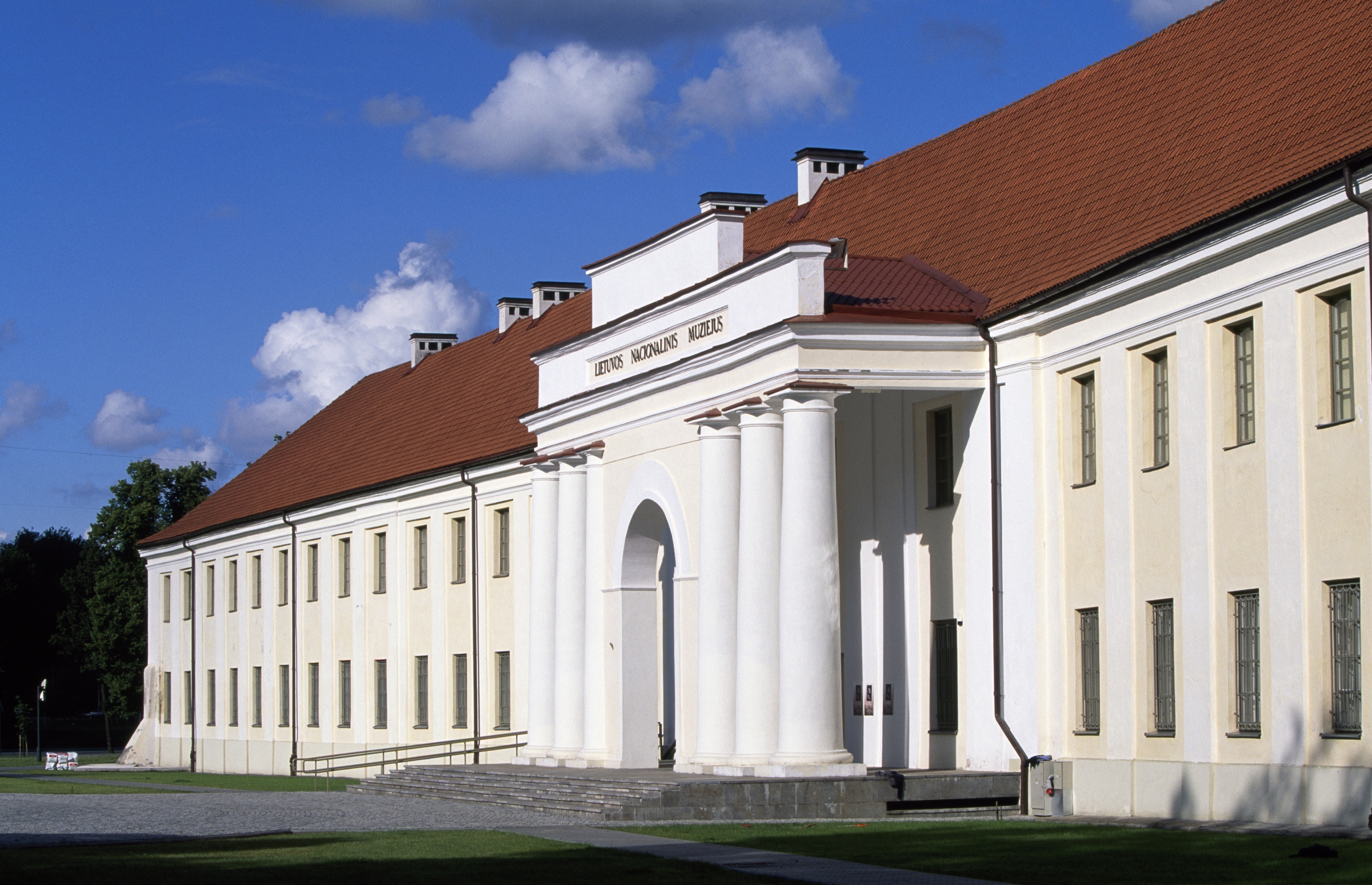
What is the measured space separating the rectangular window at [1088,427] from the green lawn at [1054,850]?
16.9ft

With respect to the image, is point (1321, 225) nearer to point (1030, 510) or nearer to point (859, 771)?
point (1030, 510)

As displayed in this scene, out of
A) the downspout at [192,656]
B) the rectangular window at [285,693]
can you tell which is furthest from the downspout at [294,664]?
the downspout at [192,656]

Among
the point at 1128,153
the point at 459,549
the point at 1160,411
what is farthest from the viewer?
the point at 459,549

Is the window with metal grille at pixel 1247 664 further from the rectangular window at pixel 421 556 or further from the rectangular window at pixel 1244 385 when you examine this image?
the rectangular window at pixel 421 556

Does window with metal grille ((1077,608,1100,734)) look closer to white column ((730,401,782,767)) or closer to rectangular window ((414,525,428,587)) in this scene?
white column ((730,401,782,767))

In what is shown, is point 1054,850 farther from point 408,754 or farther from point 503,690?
point 408,754

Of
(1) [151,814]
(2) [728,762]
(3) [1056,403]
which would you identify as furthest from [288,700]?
(3) [1056,403]

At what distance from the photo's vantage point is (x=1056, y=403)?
27.5m

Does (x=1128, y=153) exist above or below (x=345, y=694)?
above

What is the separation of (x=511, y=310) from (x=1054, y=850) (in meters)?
37.7

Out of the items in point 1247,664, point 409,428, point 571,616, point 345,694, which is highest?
point 409,428

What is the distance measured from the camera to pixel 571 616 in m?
35.8

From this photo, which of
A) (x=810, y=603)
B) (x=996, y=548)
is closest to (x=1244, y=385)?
(x=996, y=548)

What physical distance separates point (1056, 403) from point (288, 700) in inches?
1335
